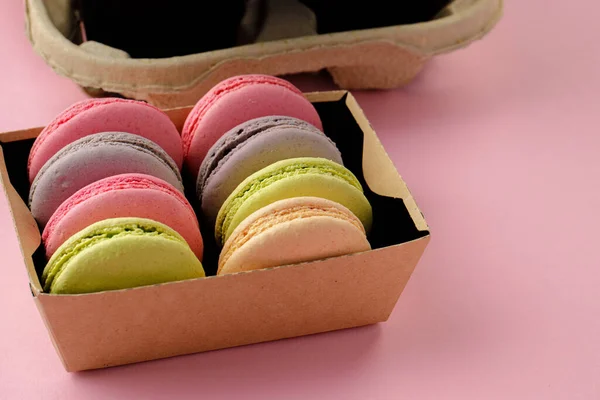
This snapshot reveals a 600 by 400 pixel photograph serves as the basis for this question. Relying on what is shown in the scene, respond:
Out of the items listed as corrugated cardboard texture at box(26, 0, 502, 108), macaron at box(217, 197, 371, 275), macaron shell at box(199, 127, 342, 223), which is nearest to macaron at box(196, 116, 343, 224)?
macaron shell at box(199, 127, 342, 223)

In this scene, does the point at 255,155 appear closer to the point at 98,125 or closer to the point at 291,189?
the point at 291,189

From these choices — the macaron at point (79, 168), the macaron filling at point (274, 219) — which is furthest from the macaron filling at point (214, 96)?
the macaron filling at point (274, 219)

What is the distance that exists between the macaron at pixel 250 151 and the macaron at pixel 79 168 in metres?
0.07

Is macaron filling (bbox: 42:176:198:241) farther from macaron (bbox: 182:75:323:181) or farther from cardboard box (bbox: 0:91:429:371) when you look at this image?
macaron (bbox: 182:75:323:181)

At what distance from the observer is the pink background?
760 millimetres

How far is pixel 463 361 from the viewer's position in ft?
2.59

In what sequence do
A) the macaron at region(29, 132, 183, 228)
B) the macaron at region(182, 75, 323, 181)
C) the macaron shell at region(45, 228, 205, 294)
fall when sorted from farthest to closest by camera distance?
the macaron at region(182, 75, 323, 181) → the macaron at region(29, 132, 183, 228) → the macaron shell at region(45, 228, 205, 294)

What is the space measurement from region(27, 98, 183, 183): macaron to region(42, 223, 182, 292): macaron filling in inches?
6.6

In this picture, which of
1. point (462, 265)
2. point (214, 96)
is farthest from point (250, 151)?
point (462, 265)

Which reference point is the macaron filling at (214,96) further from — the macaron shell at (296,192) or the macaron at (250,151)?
the macaron shell at (296,192)

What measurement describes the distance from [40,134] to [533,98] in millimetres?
869

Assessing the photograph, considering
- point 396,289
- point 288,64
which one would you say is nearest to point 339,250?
point 396,289

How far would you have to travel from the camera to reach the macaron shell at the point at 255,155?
0.81 m

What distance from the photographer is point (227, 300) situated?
0.69 metres
